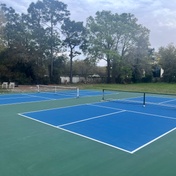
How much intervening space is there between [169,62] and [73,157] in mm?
35119

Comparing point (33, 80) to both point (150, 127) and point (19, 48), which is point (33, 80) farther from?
point (150, 127)

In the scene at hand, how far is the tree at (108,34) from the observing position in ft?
99.0

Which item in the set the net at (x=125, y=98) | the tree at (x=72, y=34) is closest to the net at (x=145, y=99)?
the net at (x=125, y=98)

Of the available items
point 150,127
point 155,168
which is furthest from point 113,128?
point 155,168

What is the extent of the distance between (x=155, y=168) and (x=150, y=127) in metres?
3.08

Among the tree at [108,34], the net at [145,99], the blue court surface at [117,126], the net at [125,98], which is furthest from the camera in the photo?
the tree at [108,34]

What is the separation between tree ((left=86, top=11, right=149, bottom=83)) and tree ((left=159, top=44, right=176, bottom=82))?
7594 mm

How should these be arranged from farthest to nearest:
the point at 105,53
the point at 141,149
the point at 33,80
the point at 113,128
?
1. the point at 105,53
2. the point at 33,80
3. the point at 113,128
4. the point at 141,149

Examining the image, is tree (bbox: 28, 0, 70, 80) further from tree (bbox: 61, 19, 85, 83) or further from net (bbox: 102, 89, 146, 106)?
net (bbox: 102, 89, 146, 106)

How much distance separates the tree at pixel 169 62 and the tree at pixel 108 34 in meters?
7.59

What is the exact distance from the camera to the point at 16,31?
26.4 metres

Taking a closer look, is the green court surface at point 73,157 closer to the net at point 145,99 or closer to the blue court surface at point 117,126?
the blue court surface at point 117,126

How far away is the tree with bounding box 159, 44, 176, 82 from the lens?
35.2 m

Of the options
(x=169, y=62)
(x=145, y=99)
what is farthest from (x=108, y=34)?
(x=145, y=99)
